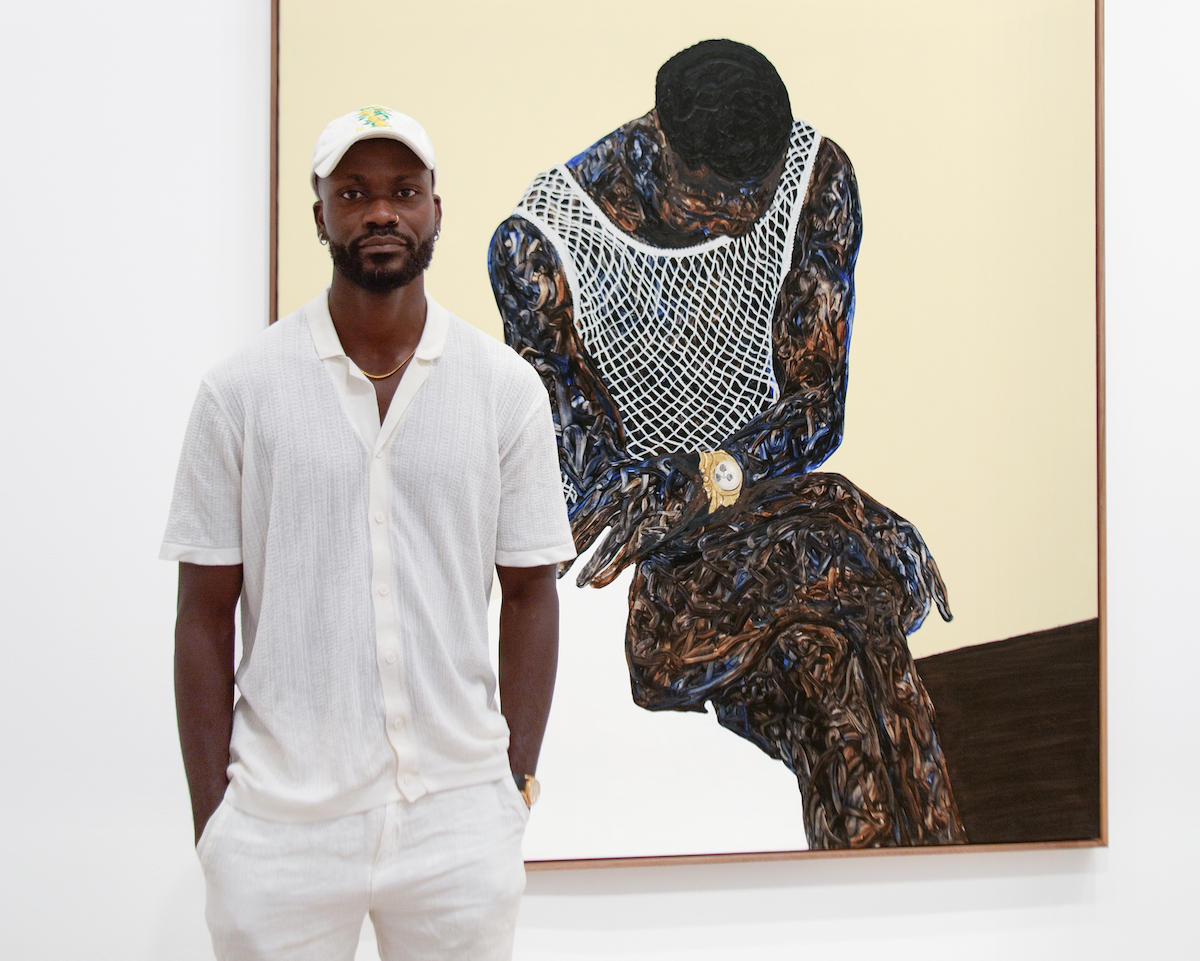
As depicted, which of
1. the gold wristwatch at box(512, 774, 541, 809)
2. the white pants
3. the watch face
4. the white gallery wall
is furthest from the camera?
the watch face

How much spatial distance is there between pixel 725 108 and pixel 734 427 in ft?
1.74

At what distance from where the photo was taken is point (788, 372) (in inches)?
67.7

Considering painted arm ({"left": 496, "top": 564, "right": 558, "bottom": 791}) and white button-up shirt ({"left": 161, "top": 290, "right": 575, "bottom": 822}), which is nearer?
white button-up shirt ({"left": 161, "top": 290, "right": 575, "bottom": 822})

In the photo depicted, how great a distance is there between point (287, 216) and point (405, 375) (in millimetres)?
670

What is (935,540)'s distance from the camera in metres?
1.75

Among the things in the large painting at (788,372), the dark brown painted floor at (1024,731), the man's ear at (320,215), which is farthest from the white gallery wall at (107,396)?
the dark brown painted floor at (1024,731)

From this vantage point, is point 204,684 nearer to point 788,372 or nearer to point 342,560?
point 342,560

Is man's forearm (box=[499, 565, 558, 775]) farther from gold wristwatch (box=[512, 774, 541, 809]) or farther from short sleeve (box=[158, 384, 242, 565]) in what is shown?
short sleeve (box=[158, 384, 242, 565])

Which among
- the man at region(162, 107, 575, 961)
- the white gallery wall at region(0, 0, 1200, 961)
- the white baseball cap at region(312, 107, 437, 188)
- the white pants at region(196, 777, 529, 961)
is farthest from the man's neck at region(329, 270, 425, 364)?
the white gallery wall at region(0, 0, 1200, 961)

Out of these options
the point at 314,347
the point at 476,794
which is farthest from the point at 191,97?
the point at 476,794

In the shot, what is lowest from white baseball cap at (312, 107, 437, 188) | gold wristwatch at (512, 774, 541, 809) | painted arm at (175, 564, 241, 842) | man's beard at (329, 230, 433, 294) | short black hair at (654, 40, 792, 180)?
gold wristwatch at (512, 774, 541, 809)

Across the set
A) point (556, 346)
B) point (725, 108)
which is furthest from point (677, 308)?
point (725, 108)

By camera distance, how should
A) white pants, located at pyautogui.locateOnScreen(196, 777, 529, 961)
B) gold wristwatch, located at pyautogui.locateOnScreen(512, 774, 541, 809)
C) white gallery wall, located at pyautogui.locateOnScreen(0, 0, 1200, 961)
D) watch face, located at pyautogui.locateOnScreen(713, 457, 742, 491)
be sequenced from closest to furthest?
white pants, located at pyautogui.locateOnScreen(196, 777, 529, 961) → gold wristwatch, located at pyautogui.locateOnScreen(512, 774, 541, 809) → white gallery wall, located at pyautogui.locateOnScreen(0, 0, 1200, 961) → watch face, located at pyautogui.locateOnScreen(713, 457, 742, 491)

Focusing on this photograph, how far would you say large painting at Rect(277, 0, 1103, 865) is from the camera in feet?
5.39
